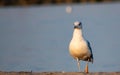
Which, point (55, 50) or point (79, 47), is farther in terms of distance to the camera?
point (55, 50)

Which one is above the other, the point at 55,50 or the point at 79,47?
the point at 55,50

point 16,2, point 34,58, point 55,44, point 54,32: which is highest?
point 16,2

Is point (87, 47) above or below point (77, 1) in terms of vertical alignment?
below

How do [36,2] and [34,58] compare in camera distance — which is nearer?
[34,58]

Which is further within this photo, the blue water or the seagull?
the blue water

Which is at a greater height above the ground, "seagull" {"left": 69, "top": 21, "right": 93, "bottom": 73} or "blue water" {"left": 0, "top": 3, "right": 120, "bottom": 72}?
"blue water" {"left": 0, "top": 3, "right": 120, "bottom": 72}

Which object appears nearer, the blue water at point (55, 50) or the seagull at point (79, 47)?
the seagull at point (79, 47)

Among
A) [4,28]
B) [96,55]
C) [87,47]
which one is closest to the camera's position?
[87,47]

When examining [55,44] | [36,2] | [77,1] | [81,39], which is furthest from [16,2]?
[81,39]

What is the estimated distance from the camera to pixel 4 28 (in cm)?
3434

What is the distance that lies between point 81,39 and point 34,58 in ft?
17.9

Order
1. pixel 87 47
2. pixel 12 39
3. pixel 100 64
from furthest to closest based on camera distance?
1. pixel 12 39
2. pixel 100 64
3. pixel 87 47

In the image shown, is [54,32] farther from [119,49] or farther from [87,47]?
[87,47]

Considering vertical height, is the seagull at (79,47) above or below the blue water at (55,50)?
below
